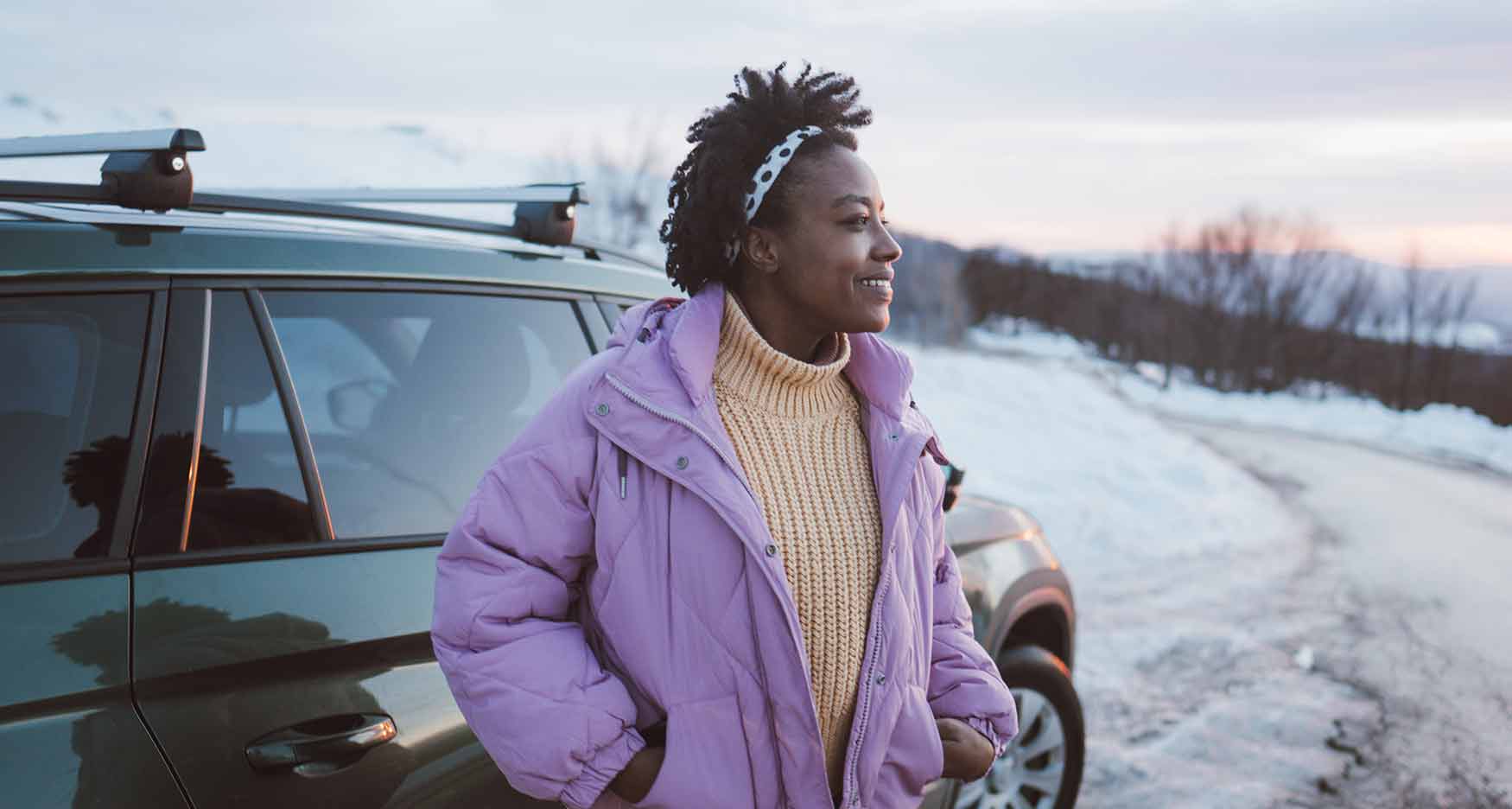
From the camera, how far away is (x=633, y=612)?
1757mm

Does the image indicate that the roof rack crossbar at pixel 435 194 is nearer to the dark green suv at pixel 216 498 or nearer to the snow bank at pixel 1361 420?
the dark green suv at pixel 216 498

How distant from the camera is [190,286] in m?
2.09

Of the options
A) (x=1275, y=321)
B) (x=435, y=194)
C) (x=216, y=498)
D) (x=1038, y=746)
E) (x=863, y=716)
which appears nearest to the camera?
(x=863, y=716)

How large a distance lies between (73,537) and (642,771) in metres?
0.94

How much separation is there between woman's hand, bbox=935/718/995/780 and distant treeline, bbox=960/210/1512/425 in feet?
150

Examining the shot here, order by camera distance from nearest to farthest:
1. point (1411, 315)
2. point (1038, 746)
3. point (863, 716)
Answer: point (863, 716) < point (1038, 746) < point (1411, 315)

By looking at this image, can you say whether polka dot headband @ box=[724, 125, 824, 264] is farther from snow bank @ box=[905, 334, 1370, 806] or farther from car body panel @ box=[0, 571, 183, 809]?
snow bank @ box=[905, 334, 1370, 806]

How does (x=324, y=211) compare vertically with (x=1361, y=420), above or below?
above

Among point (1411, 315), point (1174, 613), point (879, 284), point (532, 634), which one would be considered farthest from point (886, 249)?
point (1411, 315)

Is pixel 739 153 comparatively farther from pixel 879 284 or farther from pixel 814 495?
pixel 814 495

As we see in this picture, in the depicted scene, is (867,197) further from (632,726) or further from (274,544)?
(274,544)

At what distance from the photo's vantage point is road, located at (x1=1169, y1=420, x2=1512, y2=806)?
192 inches

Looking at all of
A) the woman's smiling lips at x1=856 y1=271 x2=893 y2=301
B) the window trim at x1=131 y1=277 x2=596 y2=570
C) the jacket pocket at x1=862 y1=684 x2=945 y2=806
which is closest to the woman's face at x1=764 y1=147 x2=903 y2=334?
the woman's smiling lips at x1=856 y1=271 x2=893 y2=301

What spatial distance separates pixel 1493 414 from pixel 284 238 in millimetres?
29532
